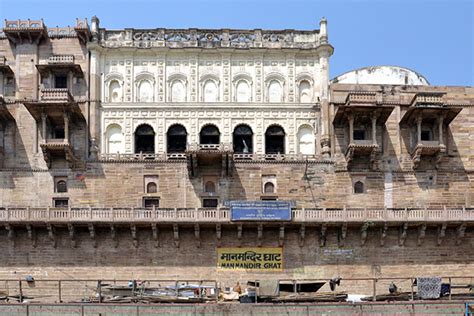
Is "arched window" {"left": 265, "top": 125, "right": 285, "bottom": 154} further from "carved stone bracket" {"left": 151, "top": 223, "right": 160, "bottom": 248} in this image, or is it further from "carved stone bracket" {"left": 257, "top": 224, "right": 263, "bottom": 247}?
"carved stone bracket" {"left": 151, "top": 223, "right": 160, "bottom": 248}

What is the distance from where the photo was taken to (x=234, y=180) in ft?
124

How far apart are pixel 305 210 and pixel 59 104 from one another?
13.8 metres

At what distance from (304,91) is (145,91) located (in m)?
8.93

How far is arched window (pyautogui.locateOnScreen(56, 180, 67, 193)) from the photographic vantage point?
37.8 m

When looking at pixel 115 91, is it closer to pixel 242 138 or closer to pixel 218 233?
pixel 242 138

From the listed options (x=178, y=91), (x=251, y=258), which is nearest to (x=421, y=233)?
(x=251, y=258)

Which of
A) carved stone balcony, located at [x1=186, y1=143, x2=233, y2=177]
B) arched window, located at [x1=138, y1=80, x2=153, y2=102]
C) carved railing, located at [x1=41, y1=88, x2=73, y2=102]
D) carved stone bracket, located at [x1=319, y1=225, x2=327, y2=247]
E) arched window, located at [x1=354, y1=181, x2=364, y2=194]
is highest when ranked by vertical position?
arched window, located at [x1=138, y1=80, x2=153, y2=102]

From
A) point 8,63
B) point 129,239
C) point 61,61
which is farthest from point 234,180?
point 8,63

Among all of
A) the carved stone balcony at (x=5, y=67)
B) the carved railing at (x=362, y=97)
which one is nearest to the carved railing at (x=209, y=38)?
the carved railing at (x=362, y=97)

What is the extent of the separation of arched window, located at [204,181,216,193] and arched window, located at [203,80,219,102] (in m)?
4.81

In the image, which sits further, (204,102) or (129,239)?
(204,102)

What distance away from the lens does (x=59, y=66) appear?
3869 cm

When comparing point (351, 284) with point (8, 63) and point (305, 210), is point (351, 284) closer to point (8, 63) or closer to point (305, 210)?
point (305, 210)

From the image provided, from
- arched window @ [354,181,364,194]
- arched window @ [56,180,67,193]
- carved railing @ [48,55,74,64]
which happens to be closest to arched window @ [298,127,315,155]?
arched window @ [354,181,364,194]
